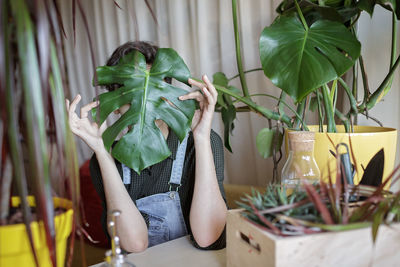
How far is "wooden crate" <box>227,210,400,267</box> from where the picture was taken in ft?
1.47

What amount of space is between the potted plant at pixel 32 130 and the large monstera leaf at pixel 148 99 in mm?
430

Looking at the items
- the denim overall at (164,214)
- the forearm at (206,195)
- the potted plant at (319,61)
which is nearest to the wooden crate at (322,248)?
the potted plant at (319,61)

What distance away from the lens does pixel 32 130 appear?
32cm

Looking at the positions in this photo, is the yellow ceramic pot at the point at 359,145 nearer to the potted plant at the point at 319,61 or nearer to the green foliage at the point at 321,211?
the potted plant at the point at 319,61

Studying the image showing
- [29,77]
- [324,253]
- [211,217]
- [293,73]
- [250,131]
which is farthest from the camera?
[250,131]

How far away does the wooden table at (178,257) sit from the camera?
0.69 meters

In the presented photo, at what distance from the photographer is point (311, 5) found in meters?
0.94

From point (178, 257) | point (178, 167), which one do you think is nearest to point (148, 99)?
point (178, 167)

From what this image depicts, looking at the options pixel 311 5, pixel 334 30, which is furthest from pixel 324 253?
pixel 311 5

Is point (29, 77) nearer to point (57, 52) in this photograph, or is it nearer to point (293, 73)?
Result: point (57, 52)

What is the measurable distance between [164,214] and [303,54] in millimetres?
632

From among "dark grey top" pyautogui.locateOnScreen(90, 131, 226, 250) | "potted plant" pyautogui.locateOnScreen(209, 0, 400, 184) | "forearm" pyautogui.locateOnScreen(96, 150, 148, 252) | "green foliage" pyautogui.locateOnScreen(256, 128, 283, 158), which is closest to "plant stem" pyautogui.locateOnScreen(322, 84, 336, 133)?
"potted plant" pyautogui.locateOnScreen(209, 0, 400, 184)

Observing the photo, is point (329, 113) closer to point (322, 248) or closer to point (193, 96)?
point (193, 96)

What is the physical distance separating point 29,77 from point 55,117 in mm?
58
